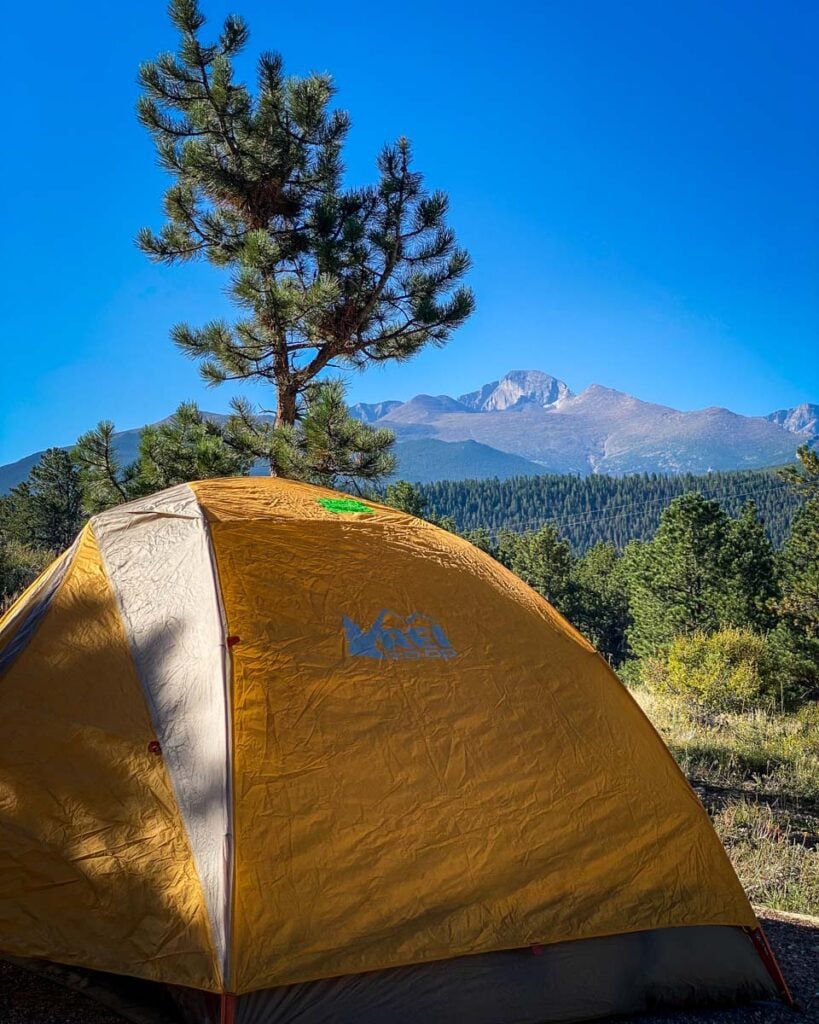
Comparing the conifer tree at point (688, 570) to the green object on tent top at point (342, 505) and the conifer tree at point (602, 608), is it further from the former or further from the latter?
the green object on tent top at point (342, 505)

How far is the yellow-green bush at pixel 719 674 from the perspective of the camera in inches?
677

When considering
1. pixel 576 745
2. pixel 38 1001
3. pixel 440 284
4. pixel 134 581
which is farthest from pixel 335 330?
pixel 38 1001

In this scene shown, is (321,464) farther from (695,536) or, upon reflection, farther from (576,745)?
(695,536)

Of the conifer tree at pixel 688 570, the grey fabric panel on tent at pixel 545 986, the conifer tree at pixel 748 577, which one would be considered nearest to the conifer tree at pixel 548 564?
the conifer tree at pixel 688 570

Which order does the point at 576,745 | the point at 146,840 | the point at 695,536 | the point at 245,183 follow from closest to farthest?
the point at 146,840, the point at 576,745, the point at 245,183, the point at 695,536

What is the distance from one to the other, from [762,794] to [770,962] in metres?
4.04

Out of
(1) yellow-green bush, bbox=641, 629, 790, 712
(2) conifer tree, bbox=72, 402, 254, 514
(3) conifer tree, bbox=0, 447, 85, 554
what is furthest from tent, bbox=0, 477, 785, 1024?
(3) conifer tree, bbox=0, 447, 85, 554

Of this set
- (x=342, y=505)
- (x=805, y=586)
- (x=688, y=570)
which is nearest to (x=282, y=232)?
(x=342, y=505)

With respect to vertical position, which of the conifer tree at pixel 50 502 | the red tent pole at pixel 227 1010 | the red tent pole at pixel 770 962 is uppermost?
the conifer tree at pixel 50 502

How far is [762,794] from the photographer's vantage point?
7.61 m

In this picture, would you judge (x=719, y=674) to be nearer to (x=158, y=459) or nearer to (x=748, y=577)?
(x=158, y=459)

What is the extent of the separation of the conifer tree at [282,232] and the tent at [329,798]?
6191mm

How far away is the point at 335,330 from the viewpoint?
35.0 ft

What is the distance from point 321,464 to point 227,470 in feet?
4.14
